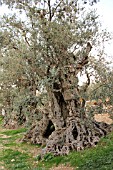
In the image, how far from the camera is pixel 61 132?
17.1 metres

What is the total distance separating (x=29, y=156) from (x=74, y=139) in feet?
8.55

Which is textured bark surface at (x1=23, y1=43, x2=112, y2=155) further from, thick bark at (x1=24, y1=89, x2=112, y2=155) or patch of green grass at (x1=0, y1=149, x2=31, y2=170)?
patch of green grass at (x1=0, y1=149, x2=31, y2=170)

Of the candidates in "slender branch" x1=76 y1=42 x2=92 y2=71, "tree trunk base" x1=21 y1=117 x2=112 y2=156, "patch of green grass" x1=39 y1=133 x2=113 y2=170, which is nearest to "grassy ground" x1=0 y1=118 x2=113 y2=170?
"patch of green grass" x1=39 y1=133 x2=113 y2=170

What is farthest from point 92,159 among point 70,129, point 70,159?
point 70,129

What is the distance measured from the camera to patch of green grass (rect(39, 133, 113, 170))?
11781mm

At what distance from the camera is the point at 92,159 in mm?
12727

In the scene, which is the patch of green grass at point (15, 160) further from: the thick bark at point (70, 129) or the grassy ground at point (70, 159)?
the thick bark at point (70, 129)

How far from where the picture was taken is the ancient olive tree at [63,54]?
13242 millimetres

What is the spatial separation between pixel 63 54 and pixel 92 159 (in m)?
4.65

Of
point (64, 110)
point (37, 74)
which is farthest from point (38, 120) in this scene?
point (37, 74)

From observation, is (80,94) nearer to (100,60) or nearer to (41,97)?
(100,60)

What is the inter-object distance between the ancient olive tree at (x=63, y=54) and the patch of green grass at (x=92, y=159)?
618mm

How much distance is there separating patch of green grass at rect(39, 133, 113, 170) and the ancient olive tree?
0.62 m

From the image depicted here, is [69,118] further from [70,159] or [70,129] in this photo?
[70,159]
